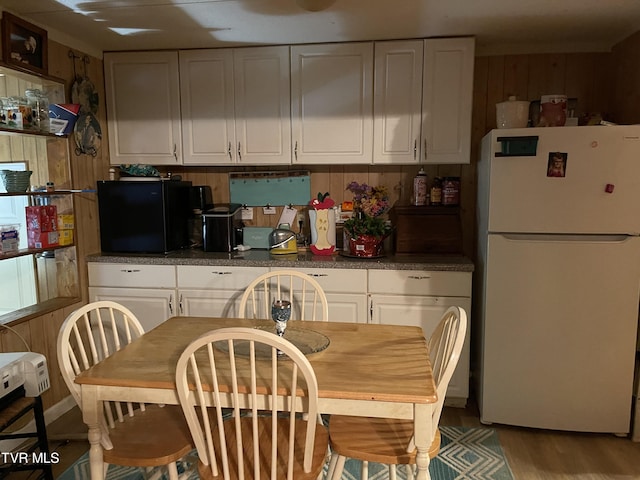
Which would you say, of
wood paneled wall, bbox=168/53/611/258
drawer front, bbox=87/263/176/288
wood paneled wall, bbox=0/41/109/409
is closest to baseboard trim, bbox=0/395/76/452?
wood paneled wall, bbox=0/41/109/409

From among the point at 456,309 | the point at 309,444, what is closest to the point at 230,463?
the point at 309,444

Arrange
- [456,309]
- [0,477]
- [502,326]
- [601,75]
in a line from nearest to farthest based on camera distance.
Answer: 1. [456,309]
2. [0,477]
3. [502,326]
4. [601,75]

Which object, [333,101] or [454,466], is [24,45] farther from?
[454,466]

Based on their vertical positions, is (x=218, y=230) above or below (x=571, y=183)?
below

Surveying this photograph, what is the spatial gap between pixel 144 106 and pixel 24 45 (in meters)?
0.78

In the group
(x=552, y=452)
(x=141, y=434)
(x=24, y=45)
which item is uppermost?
(x=24, y=45)

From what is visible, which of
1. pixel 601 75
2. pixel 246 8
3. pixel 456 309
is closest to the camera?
pixel 456 309

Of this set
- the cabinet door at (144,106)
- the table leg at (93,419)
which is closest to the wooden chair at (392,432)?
the table leg at (93,419)

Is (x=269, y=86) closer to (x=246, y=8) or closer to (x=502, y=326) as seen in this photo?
(x=246, y=8)

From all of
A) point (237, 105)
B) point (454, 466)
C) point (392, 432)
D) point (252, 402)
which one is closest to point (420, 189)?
point (237, 105)

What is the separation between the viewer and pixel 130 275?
298 centimetres

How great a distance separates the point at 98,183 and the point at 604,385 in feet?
10.2

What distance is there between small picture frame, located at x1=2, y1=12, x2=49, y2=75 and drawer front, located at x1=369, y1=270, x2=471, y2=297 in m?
2.12

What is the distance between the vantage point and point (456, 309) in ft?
5.63
